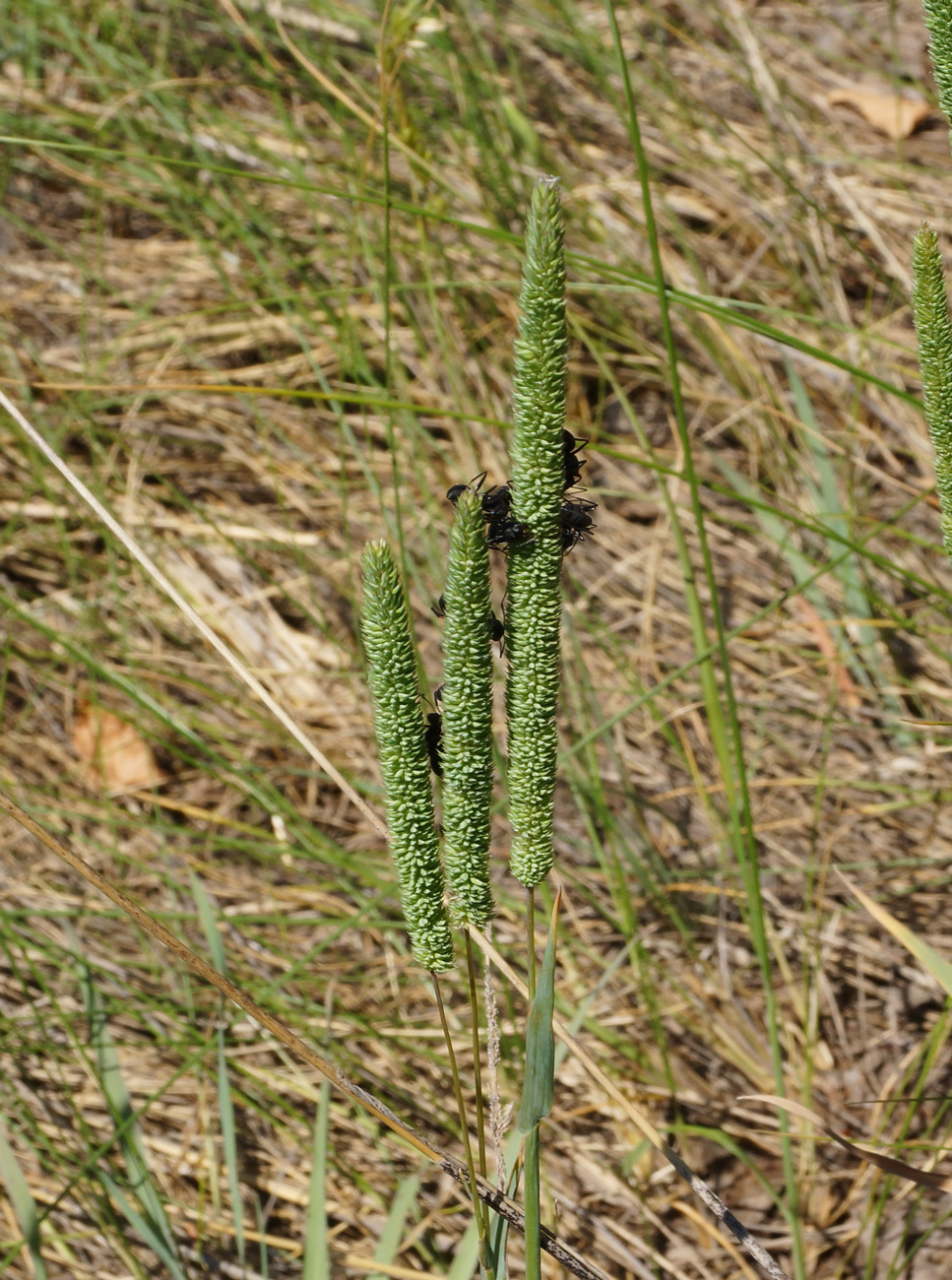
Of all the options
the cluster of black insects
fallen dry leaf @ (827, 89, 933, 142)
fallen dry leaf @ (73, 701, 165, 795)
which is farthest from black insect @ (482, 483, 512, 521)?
fallen dry leaf @ (827, 89, 933, 142)

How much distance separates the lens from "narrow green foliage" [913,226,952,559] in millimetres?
970

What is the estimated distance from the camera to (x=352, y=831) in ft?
9.13

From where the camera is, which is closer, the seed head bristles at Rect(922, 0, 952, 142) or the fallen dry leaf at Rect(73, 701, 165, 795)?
the seed head bristles at Rect(922, 0, 952, 142)

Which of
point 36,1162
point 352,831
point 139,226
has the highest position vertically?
point 139,226

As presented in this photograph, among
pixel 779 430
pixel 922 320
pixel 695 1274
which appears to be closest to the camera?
pixel 922 320

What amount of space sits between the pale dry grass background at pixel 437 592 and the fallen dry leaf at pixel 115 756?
0.05 metres

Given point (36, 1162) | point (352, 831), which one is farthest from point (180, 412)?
point (36, 1162)

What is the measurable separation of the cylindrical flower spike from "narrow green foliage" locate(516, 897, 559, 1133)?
9 cm

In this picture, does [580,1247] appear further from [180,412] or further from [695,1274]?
[180,412]

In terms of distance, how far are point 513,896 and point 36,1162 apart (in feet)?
3.45

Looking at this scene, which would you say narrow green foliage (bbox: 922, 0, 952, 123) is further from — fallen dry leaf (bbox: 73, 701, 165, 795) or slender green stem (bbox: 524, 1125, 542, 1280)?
fallen dry leaf (bbox: 73, 701, 165, 795)

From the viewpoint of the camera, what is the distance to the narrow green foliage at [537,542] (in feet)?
2.56

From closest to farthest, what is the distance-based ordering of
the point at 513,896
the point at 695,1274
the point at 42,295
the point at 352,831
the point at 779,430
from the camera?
the point at 695,1274 < the point at 513,896 < the point at 352,831 < the point at 779,430 < the point at 42,295

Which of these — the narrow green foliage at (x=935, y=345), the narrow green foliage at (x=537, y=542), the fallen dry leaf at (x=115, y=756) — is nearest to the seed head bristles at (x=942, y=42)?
the narrow green foliage at (x=935, y=345)
